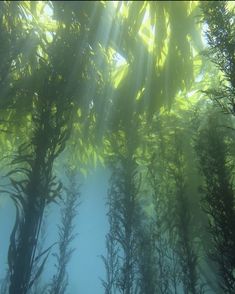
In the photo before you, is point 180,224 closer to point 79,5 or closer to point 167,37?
point 167,37

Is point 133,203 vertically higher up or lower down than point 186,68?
lower down

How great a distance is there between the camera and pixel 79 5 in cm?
479

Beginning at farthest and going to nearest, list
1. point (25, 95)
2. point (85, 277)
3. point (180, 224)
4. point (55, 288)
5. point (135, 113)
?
point (85, 277) → point (55, 288) → point (180, 224) → point (135, 113) → point (25, 95)

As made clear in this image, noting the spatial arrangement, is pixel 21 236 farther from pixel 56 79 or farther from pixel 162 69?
pixel 162 69

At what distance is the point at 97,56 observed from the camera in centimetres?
604

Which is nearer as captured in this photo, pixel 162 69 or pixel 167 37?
pixel 167 37

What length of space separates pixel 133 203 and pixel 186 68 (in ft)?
10.9

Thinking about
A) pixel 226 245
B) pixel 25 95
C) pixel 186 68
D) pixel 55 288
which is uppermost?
pixel 186 68

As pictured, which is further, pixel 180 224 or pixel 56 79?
pixel 180 224


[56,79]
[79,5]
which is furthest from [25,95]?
[79,5]

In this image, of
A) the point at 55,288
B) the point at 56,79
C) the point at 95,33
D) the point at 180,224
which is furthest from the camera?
the point at 55,288

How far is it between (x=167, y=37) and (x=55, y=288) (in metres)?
9.29

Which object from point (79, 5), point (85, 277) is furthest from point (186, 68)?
point (85, 277)

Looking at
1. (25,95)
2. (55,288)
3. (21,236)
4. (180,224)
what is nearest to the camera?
(21,236)
